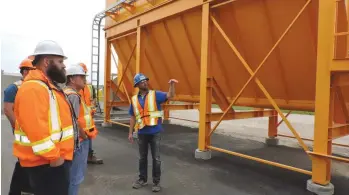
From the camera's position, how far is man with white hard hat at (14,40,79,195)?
2004 mm

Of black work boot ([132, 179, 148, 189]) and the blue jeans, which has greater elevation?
the blue jeans

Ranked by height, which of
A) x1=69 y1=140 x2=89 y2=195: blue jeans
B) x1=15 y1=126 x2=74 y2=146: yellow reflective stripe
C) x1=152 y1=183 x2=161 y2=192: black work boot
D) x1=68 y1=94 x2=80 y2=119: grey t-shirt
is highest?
x1=68 y1=94 x2=80 y2=119: grey t-shirt

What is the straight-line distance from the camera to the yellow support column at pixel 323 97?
361cm

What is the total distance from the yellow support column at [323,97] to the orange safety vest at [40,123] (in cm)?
312

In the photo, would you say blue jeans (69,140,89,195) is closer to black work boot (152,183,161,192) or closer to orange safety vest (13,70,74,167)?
orange safety vest (13,70,74,167)

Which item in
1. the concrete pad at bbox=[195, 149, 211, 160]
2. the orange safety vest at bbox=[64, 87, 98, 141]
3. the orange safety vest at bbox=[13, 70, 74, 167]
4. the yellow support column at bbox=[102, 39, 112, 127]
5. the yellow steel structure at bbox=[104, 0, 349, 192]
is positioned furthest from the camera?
the yellow support column at bbox=[102, 39, 112, 127]

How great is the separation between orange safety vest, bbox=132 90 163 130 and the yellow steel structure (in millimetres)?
1720

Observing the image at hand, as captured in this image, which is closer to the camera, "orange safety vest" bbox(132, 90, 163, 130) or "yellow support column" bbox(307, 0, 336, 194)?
"yellow support column" bbox(307, 0, 336, 194)

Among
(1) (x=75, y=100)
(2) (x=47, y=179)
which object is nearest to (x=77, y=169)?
(1) (x=75, y=100)

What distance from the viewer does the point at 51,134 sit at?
2.10m

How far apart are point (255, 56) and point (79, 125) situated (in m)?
3.66

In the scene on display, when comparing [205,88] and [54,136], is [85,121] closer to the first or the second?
[54,136]

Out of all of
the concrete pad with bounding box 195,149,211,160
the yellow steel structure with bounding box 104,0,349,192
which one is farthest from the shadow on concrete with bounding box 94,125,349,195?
the yellow steel structure with bounding box 104,0,349,192

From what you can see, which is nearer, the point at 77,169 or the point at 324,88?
the point at 77,169
